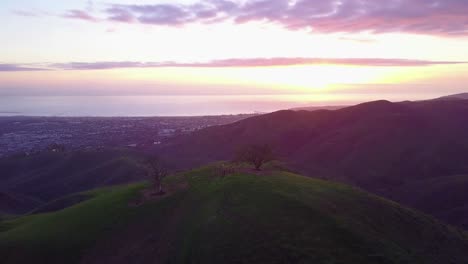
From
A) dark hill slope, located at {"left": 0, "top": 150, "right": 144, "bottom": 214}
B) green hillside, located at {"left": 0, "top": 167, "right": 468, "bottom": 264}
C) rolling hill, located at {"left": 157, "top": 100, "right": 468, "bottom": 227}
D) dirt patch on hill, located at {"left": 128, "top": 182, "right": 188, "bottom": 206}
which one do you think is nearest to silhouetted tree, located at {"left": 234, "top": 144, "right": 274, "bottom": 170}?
green hillside, located at {"left": 0, "top": 167, "right": 468, "bottom": 264}

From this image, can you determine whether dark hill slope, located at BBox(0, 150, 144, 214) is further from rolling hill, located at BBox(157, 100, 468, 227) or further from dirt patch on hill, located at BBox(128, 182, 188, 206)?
dirt patch on hill, located at BBox(128, 182, 188, 206)

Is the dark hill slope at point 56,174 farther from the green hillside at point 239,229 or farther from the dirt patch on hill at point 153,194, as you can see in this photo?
the green hillside at point 239,229

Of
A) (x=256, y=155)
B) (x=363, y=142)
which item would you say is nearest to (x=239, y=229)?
(x=256, y=155)

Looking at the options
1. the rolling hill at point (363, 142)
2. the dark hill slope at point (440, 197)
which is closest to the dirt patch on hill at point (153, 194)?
the rolling hill at point (363, 142)

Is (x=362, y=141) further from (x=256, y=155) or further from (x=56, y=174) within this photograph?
(x=56, y=174)

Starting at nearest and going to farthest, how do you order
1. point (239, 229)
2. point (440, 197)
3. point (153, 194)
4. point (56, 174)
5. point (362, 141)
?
point (239, 229), point (153, 194), point (440, 197), point (362, 141), point (56, 174)

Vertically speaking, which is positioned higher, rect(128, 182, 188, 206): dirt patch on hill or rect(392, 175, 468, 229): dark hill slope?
rect(128, 182, 188, 206): dirt patch on hill
